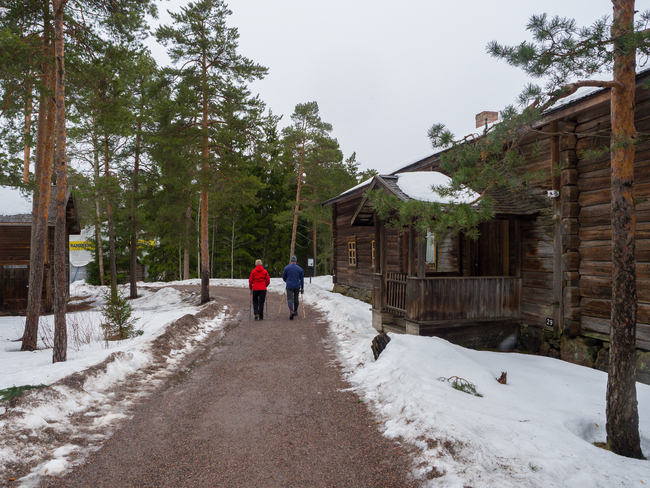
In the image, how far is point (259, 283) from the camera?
11.4 metres

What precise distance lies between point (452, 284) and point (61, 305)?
8160mm

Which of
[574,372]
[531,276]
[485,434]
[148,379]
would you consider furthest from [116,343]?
[531,276]

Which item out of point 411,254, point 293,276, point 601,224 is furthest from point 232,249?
point 601,224

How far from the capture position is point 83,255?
33.4 m

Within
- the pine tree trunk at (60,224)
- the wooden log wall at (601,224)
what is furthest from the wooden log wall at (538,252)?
the pine tree trunk at (60,224)

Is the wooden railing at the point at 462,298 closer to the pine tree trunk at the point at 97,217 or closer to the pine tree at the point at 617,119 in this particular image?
the pine tree at the point at 617,119

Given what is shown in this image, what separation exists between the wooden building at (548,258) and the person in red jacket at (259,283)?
3246 mm

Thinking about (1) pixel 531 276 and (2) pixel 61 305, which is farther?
(1) pixel 531 276

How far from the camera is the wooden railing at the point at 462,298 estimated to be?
341 inches

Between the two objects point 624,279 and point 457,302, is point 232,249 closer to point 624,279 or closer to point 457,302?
point 457,302

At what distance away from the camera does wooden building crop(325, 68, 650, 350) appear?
24.3 ft

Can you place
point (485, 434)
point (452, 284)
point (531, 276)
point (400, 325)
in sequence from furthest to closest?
1. point (400, 325)
2. point (531, 276)
3. point (452, 284)
4. point (485, 434)

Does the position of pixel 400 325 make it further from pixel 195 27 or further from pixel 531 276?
pixel 195 27

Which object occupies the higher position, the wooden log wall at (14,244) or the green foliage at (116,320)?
the wooden log wall at (14,244)
